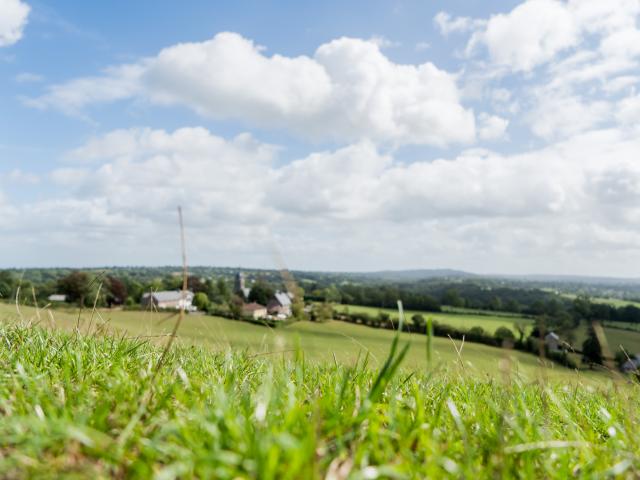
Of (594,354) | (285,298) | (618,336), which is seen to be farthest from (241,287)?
(618,336)

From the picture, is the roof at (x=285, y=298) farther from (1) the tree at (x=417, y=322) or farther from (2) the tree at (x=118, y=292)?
(2) the tree at (x=118, y=292)

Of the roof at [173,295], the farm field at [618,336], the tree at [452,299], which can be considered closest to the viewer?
the roof at [173,295]

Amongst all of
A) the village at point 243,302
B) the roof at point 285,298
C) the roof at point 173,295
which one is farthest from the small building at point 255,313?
the roof at point 173,295

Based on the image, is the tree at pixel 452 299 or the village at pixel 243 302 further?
the tree at pixel 452 299

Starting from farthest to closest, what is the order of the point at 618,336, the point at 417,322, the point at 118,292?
the point at 118,292 → the point at 618,336 → the point at 417,322

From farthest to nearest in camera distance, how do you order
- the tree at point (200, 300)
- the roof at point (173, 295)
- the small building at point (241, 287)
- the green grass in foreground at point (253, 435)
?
1. the tree at point (200, 300)
2. the small building at point (241, 287)
3. the roof at point (173, 295)
4. the green grass in foreground at point (253, 435)

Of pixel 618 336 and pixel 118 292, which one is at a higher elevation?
pixel 118 292

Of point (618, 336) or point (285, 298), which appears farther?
point (618, 336)

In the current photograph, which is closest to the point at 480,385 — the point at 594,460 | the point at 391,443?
the point at 594,460

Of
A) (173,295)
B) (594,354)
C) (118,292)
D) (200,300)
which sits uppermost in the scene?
(594,354)

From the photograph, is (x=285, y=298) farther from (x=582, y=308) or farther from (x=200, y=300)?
(x=582, y=308)

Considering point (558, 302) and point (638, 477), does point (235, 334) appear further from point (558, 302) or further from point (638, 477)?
point (558, 302)

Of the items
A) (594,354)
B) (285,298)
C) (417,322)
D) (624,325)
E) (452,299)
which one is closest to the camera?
(285,298)

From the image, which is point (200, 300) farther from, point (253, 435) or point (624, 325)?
point (624, 325)
